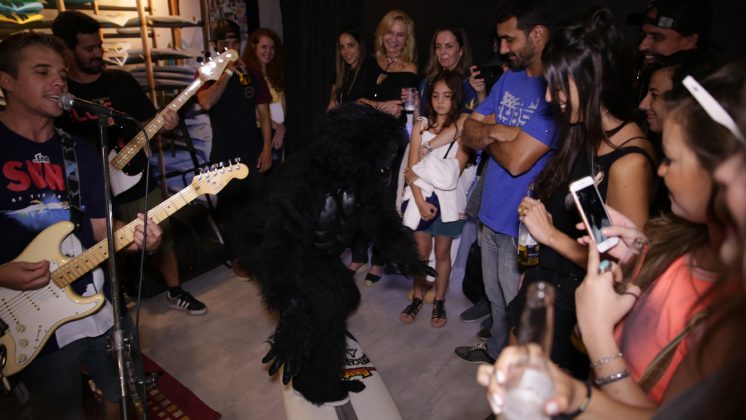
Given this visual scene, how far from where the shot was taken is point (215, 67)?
2584 millimetres

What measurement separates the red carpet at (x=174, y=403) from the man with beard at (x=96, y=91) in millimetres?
1074

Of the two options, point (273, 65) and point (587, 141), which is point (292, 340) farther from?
point (273, 65)

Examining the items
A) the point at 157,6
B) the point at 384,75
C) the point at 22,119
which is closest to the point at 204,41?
the point at 157,6

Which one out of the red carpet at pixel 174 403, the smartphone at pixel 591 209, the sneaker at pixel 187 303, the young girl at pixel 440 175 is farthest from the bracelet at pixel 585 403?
the sneaker at pixel 187 303

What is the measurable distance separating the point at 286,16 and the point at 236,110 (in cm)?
194

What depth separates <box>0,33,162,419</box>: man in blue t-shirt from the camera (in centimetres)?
169

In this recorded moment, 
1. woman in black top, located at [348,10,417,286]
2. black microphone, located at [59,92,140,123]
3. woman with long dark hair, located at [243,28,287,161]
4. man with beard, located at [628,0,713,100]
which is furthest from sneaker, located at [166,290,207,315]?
man with beard, located at [628,0,713,100]

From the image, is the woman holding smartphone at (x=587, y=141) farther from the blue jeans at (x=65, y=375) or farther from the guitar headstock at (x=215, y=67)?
the guitar headstock at (x=215, y=67)

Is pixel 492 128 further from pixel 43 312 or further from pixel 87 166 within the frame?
pixel 43 312

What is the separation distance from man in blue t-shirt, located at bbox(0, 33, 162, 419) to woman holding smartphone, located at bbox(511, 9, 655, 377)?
5.58 ft

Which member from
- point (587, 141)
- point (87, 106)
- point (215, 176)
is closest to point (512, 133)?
point (587, 141)

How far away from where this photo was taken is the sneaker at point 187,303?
129 inches

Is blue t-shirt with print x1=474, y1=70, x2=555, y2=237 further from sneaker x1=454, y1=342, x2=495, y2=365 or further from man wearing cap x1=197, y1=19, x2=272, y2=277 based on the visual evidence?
man wearing cap x1=197, y1=19, x2=272, y2=277

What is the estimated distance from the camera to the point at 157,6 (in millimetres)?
4223
